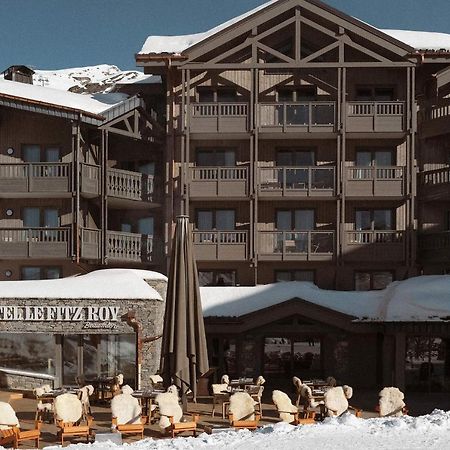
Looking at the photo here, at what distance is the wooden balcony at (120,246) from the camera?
27578 millimetres

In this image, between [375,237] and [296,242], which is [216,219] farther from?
[375,237]

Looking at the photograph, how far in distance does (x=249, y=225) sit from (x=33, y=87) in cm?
1213

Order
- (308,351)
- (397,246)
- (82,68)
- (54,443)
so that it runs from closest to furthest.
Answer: (54,443) → (308,351) → (397,246) → (82,68)

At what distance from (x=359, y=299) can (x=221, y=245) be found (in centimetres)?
621

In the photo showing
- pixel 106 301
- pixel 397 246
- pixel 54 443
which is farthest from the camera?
pixel 397 246

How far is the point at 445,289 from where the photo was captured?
23578 mm

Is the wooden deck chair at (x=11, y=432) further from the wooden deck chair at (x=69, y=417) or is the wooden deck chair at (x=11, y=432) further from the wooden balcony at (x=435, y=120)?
the wooden balcony at (x=435, y=120)

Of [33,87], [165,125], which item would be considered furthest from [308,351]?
[33,87]

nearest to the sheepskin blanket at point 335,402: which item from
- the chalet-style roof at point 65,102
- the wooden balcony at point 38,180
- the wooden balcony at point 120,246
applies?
the wooden balcony at point 120,246

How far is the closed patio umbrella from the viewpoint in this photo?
15852 millimetres

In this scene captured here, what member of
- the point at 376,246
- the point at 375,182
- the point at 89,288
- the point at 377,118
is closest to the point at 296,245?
the point at 376,246

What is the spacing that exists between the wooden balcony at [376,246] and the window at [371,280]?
1.13 metres

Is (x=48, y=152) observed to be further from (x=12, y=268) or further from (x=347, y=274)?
(x=347, y=274)

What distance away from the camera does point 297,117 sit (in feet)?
93.2
